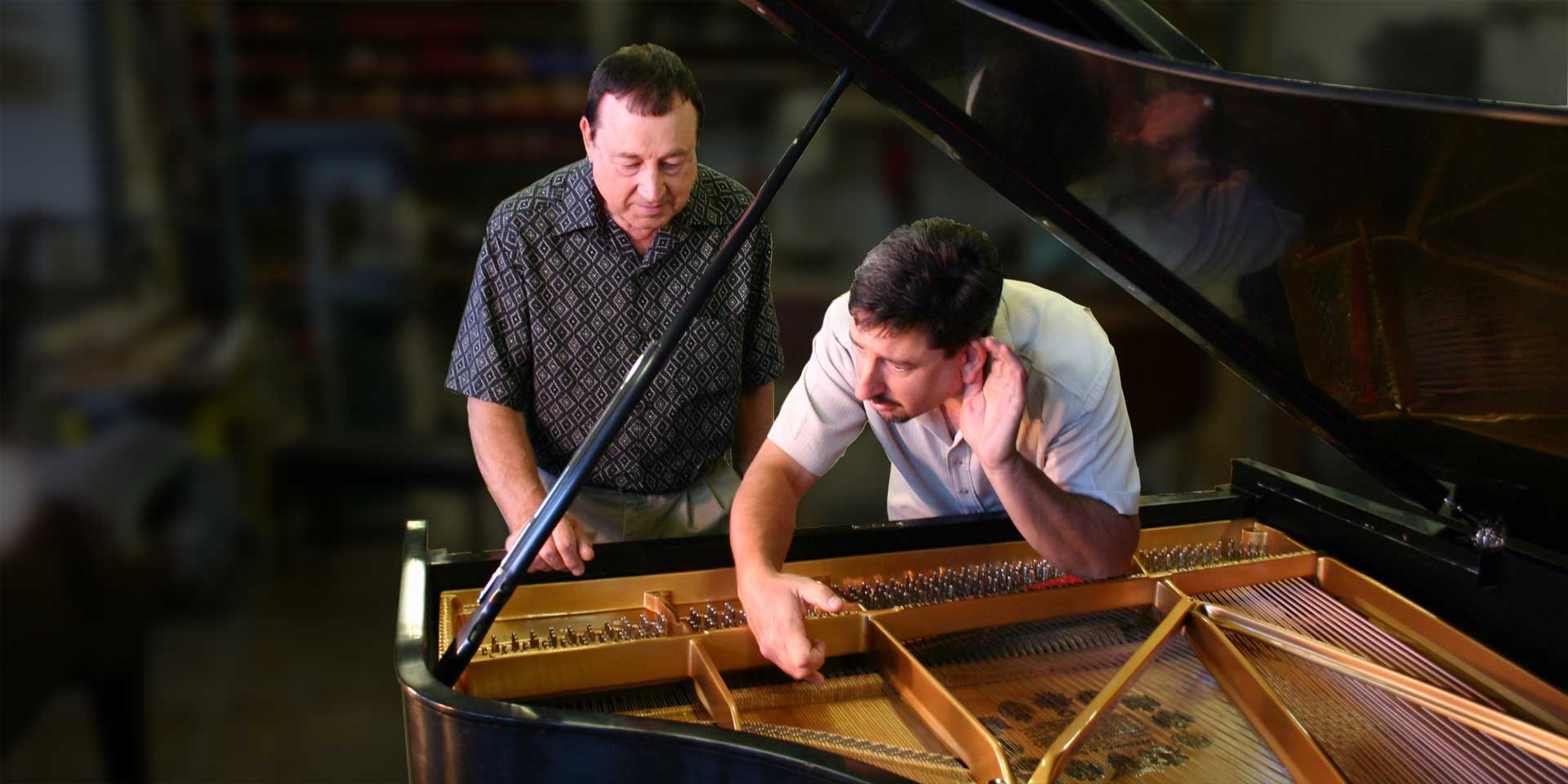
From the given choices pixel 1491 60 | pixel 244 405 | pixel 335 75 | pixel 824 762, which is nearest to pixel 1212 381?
pixel 1491 60

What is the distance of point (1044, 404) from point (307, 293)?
11.5 feet

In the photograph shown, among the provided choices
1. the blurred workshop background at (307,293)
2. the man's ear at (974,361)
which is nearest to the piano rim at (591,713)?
the man's ear at (974,361)

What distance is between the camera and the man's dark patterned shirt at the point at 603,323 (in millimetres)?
2082

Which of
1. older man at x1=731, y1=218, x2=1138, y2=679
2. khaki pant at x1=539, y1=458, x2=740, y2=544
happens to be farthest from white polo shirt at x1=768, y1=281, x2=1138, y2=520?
khaki pant at x1=539, y1=458, x2=740, y2=544

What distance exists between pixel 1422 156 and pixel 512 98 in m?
5.52

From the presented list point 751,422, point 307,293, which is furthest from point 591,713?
point 307,293

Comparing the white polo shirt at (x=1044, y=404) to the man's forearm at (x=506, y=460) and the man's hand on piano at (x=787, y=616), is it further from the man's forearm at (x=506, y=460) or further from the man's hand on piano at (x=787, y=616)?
the man's forearm at (x=506, y=460)

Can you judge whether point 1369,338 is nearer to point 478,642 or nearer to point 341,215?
point 478,642

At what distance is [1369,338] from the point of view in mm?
1674

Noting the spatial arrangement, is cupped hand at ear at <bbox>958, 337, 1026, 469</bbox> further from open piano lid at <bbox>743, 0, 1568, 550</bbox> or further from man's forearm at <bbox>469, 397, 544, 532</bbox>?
man's forearm at <bbox>469, 397, 544, 532</bbox>

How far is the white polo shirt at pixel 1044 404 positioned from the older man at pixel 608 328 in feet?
1.01

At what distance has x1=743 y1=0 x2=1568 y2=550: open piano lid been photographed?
51.1 inches

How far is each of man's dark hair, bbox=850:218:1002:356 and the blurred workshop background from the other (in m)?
2.04

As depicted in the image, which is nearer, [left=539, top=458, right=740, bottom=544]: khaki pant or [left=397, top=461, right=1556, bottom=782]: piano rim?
[left=397, top=461, right=1556, bottom=782]: piano rim
